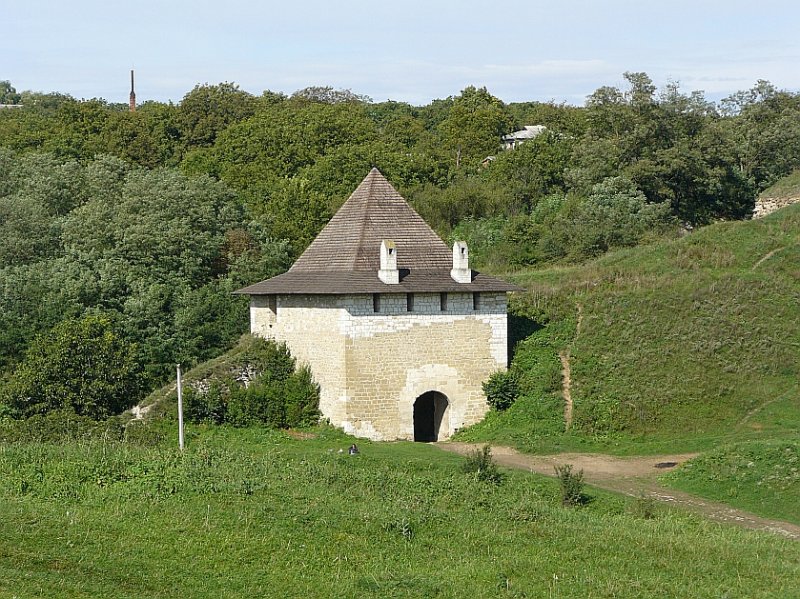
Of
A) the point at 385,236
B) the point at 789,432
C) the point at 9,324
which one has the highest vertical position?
the point at 385,236

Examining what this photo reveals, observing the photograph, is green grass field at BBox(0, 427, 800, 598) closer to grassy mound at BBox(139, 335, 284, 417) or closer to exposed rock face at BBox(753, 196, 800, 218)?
grassy mound at BBox(139, 335, 284, 417)

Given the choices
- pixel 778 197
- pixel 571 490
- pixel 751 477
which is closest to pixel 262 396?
pixel 571 490

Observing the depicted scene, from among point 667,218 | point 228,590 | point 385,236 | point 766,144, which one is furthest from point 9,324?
point 766,144

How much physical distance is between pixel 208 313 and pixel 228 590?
19.6 metres

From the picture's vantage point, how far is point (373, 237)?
27.9 meters

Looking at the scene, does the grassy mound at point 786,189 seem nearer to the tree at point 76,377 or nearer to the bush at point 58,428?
the tree at point 76,377

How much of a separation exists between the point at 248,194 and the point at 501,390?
2236cm

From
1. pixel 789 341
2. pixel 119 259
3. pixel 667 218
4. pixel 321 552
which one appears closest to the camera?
pixel 321 552

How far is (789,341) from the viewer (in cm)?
2942

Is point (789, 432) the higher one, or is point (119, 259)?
point (119, 259)

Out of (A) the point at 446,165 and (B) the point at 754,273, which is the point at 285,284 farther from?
(A) the point at 446,165

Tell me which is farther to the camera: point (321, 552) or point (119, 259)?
point (119, 259)

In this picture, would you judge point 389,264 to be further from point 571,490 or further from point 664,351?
point 571,490

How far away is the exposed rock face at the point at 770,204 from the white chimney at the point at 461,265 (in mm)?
19733
